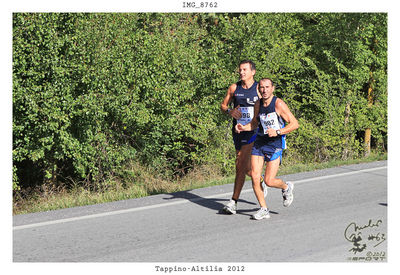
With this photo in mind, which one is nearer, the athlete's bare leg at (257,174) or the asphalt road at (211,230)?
the asphalt road at (211,230)

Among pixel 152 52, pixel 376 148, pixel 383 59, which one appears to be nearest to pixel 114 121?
pixel 152 52

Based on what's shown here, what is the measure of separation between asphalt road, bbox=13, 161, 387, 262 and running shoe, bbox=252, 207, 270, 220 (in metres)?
0.11

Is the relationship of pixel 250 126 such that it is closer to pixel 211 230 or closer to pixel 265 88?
pixel 265 88

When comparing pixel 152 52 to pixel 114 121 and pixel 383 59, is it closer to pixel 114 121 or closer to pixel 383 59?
pixel 114 121

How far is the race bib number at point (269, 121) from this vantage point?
6578 millimetres

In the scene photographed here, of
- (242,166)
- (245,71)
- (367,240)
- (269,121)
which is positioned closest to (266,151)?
(269,121)

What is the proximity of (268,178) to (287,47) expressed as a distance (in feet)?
27.3

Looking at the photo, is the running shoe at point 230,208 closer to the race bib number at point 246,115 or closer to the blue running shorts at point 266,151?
the blue running shorts at point 266,151

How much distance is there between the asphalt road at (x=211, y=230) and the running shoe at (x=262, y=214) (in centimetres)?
11

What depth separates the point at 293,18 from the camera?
15.5 metres

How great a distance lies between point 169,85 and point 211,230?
562 cm

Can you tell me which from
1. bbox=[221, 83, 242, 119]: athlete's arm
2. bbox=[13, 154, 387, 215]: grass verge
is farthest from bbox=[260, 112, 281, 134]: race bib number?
bbox=[13, 154, 387, 215]: grass verge

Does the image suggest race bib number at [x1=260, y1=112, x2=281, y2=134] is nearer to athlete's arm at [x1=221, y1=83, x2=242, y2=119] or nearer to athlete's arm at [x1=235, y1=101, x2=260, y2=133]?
athlete's arm at [x1=235, y1=101, x2=260, y2=133]

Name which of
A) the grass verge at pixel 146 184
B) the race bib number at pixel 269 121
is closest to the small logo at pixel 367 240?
the race bib number at pixel 269 121
